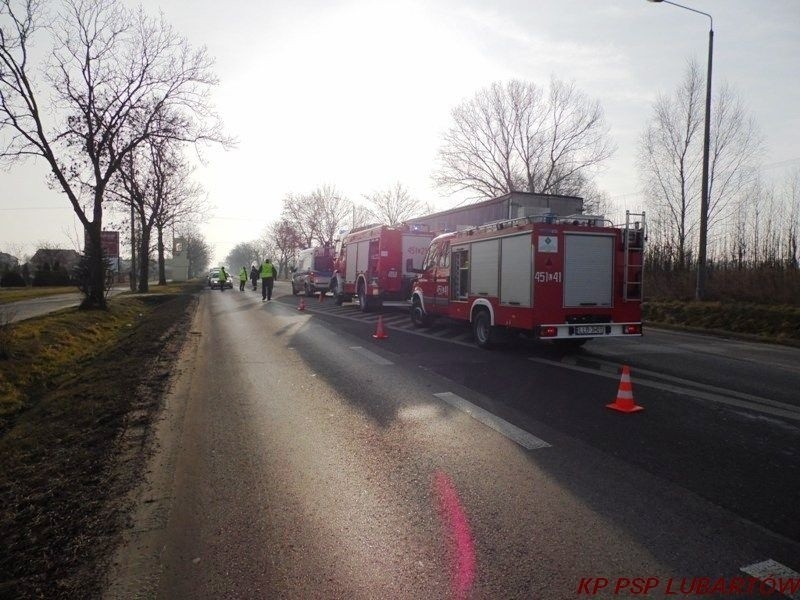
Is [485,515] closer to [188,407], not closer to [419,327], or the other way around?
[188,407]

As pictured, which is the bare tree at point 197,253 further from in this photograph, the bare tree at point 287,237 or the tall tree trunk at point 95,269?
the tall tree trunk at point 95,269

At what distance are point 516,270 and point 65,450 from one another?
310 inches

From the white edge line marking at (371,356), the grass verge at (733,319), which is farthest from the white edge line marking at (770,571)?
the grass verge at (733,319)

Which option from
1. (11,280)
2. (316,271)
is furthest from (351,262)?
(11,280)

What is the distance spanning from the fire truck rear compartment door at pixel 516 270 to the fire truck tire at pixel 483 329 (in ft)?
2.53

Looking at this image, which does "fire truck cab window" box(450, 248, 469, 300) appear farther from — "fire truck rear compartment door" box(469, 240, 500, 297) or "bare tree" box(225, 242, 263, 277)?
"bare tree" box(225, 242, 263, 277)

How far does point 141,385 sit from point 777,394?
340 inches

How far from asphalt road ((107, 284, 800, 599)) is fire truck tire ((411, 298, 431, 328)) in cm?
677

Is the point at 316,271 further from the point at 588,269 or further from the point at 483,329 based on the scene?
the point at 588,269

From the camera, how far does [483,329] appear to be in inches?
473

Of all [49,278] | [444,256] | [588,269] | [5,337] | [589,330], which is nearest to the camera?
[5,337]

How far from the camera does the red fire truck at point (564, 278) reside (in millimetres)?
10273

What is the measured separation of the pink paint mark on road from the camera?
301 centimetres

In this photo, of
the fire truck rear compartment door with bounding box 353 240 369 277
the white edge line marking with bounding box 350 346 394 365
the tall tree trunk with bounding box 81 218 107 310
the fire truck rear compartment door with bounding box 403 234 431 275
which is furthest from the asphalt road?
the fire truck rear compartment door with bounding box 353 240 369 277
